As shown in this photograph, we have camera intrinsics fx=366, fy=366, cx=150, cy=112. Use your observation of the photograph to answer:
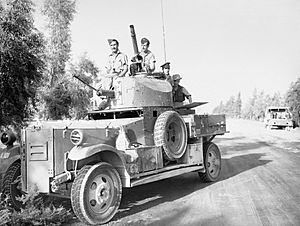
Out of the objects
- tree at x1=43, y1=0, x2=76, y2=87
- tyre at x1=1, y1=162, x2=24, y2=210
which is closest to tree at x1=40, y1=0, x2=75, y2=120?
tree at x1=43, y1=0, x2=76, y2=87

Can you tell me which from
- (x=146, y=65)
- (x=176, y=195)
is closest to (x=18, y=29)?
(x=146, y=65)

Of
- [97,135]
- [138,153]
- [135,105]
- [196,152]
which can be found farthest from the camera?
[196,152]

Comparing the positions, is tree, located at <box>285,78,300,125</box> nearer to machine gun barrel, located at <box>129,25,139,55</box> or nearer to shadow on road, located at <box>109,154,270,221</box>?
shadow on road, located at <box>109,154,270,221</box>

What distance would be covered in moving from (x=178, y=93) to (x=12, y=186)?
4622mm

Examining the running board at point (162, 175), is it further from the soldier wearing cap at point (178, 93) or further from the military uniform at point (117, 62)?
the military uniform at point (117, 62)

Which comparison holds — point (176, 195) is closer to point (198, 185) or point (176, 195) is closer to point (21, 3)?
point (198, 185)

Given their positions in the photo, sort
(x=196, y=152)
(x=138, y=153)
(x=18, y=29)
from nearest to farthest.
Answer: (x=138, y=153) < (x=196, y=152) < (x=18, y=29)

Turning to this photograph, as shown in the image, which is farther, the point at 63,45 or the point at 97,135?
the point at 63,45

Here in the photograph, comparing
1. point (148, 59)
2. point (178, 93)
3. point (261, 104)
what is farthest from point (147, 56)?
point (261, 104)

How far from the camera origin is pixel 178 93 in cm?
930

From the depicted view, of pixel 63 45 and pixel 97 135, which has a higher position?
pixel 63 45

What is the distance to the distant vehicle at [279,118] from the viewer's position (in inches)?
1287

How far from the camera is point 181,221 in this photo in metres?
5.81

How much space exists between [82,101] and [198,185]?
446 inches
